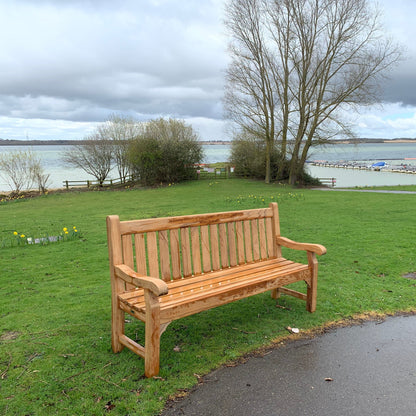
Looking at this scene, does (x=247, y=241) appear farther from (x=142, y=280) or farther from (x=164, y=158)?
(x=164, y=158)

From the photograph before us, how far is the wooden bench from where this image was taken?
112 inches

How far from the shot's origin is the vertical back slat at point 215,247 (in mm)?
3807

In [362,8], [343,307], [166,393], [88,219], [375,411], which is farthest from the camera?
[362,8]

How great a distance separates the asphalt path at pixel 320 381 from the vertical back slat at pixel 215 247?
1.06 m

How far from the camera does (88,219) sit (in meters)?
11.4

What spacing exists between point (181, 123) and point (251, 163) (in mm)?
7429

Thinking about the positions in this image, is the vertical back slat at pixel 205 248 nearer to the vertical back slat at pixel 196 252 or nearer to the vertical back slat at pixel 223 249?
the vertical back slat at pixel 196 252

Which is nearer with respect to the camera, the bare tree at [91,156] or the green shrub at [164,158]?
the green shrub at [164,158]

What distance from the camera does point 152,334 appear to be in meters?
2.78

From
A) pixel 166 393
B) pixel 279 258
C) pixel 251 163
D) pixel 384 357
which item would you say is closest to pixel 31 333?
pixel 166 393

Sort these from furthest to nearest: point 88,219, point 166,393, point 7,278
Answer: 1. point 88,219
2. point 7,278
3. point 166,393

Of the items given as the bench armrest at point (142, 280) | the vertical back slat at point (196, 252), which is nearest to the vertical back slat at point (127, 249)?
the bench armrest at point (142, 280)

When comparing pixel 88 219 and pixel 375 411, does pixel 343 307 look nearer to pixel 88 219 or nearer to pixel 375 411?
pixel 375 411

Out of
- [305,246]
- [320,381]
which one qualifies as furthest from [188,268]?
[320,381]
